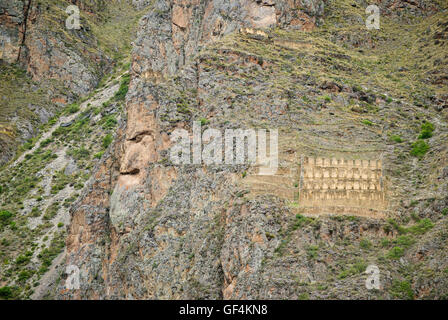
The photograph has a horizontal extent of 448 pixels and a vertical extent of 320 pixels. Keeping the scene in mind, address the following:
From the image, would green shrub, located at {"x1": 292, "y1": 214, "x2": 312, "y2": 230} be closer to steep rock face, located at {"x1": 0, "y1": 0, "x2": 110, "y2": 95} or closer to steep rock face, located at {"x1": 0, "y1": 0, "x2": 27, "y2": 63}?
steep rock face, located at {"x1": 0, "y1": 0, "x2": 110, "y2": 95}

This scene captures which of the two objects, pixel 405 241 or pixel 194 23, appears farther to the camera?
pixel 194 23

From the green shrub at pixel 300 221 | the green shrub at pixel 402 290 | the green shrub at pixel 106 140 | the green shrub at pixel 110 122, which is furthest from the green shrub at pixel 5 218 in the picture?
the green shrub at pixel 402 290

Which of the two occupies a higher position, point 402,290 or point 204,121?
point 204,121

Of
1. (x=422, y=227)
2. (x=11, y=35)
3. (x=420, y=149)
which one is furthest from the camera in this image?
(x=11, y=35)

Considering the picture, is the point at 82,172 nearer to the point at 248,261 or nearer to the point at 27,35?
the point at 27,35

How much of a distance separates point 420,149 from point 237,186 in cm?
1677

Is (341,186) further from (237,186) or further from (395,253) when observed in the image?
(237,186)

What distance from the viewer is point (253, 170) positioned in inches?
2788

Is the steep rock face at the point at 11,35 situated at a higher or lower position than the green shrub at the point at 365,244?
higher

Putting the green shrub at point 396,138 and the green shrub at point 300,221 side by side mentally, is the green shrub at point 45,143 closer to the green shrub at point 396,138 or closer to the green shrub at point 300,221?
the green shrub at point 396,138

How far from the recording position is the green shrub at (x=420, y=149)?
251 ft

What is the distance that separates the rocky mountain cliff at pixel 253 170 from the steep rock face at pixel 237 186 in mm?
142

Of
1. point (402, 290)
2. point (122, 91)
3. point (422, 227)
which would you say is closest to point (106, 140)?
point (122, 91)

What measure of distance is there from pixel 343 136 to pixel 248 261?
17.7 metres
